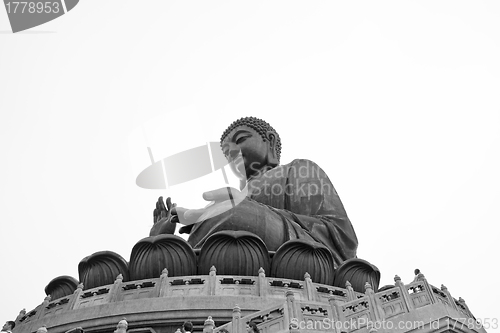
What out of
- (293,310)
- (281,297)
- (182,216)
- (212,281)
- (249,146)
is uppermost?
(249,146)

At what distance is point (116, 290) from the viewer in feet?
26.5

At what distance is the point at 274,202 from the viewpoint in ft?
40.5

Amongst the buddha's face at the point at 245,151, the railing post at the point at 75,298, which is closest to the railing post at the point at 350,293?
the railing post at the point at 75,298

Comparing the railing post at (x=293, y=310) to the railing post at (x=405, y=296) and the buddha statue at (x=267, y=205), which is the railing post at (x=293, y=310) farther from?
the buddha statue at (x=267, y=205)

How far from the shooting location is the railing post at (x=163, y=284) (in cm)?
779

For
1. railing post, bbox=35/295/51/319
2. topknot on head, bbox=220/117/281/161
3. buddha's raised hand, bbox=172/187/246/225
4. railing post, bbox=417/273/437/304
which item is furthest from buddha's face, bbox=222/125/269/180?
railing post, bbox=417/273/437/304

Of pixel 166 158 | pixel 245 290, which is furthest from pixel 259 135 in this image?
pixel 245 290

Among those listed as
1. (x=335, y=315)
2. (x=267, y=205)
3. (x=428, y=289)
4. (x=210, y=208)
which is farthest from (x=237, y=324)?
(x=267, y=205)

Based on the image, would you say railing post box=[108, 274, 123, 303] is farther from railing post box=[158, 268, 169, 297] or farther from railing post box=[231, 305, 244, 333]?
railing post box=[231, 305, 244, 333]

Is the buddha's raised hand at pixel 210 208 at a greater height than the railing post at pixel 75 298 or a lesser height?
greater

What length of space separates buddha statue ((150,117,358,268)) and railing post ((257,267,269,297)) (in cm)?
103

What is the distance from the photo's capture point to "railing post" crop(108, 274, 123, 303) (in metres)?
7.95

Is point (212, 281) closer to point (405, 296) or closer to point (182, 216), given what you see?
point (182, 216)

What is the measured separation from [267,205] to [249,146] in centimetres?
227
